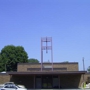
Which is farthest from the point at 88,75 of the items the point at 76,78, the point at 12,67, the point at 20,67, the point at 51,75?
the point at 12,67

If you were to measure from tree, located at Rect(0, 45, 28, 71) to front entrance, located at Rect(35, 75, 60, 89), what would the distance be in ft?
112

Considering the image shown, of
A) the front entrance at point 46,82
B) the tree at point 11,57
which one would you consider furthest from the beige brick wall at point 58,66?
the tree at point 11,57

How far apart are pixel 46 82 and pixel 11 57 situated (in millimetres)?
36065

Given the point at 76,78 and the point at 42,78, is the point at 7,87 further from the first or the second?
the point at 76,78

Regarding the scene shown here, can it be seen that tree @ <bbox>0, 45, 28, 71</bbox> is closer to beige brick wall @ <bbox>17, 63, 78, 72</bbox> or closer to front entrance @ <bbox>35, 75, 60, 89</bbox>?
beige brick wall @ <bbox>17, 63, 78, 72</bbox>

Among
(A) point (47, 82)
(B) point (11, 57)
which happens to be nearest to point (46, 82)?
(A) point (47, 82)

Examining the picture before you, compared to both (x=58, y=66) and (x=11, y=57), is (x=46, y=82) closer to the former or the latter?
(x=58, y=66)

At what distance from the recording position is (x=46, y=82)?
48.8 metres

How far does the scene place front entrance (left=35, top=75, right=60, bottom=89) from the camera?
48.3 m

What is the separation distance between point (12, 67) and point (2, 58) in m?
4.84

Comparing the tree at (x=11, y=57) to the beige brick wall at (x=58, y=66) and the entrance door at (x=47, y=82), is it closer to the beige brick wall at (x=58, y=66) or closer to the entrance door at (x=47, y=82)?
the beige brick wall at (x=58, y=66)

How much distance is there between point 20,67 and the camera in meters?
54.1

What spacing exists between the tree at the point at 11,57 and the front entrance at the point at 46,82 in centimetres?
3413

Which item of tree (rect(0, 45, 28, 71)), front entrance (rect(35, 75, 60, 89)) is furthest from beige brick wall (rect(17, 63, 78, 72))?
tree (rect(0, 45, 28, 71))
